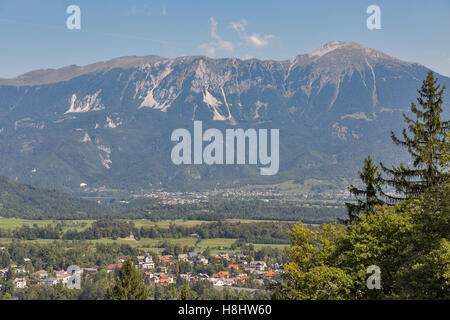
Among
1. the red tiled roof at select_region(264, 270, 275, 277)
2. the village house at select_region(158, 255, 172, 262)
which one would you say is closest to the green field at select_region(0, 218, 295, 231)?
the village house at select_region(158, 255, 172, 262)

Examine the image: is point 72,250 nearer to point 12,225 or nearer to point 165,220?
point 12,225

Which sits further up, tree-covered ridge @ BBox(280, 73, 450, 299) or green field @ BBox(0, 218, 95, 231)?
tree-covered ridge @ BBox(280, 73, 450, 299)

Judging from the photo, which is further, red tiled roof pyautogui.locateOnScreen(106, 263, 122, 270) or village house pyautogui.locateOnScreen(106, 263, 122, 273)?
red tiled roof pyautogui.locateOnScreen(106, 263, 122, 270)

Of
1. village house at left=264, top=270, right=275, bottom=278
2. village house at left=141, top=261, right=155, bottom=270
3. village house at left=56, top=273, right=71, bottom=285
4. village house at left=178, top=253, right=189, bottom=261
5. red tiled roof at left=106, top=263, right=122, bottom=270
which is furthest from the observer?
village house at left=178, top=253, right=189, bottom=261

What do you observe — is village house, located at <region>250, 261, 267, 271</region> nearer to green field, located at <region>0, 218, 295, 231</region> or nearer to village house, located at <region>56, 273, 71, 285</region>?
village house, located at <region>56, 273, 71, 285</region>

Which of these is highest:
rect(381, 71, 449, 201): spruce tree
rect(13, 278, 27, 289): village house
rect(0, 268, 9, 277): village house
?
rect(381, 71, 449, 201): spruce tree

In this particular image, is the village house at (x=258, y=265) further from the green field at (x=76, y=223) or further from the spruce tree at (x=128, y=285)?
the spruce tree at (x=128, y=285)

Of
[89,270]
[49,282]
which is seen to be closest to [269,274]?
[89,270]

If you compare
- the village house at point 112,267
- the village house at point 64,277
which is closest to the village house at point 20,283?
the village house at point 64,277

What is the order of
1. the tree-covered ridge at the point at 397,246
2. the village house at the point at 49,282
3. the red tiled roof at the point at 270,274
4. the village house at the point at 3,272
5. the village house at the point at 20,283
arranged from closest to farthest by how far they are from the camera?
the tree-covered ridge at the point at 397,246 → the village house at the point at 49,282 → the village house at the point at 20,283 → the village house at the point at 3,272 → the red tiled roof at the point at 270,274

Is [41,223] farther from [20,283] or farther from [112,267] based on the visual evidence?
[20,283]

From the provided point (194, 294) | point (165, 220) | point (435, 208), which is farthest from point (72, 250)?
point (435, 208)
